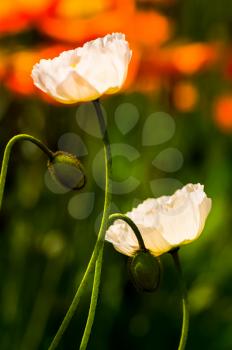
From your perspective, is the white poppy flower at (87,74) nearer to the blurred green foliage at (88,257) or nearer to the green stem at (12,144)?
the green stem at (12,144)

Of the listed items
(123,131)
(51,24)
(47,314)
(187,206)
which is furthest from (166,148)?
(187,206)

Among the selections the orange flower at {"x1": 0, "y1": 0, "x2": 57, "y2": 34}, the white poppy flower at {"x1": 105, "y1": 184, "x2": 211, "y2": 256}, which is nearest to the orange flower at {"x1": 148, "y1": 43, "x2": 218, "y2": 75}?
the orange flower at {"x1": 0, "y1": 0, "x2": 57, "y2": 34}

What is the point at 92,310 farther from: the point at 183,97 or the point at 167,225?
the point at 183,97

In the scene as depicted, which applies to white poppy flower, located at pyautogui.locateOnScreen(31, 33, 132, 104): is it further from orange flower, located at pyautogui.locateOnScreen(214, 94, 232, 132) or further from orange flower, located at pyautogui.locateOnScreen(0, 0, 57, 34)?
orange flower, located at pyautogui.locateOnScreen(214, 94, 232, 132)

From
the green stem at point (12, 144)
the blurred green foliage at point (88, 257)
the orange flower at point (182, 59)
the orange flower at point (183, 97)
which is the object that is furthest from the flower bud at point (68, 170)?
the orange flower at point (183, 97)

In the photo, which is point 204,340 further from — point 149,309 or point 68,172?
point 68,172

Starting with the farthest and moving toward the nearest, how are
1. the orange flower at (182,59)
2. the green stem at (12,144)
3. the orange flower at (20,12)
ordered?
the orange flower at (182,59), the orange flower at (20,12), the green stem at (12,144)

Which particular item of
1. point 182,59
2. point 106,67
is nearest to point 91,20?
point 182,59
